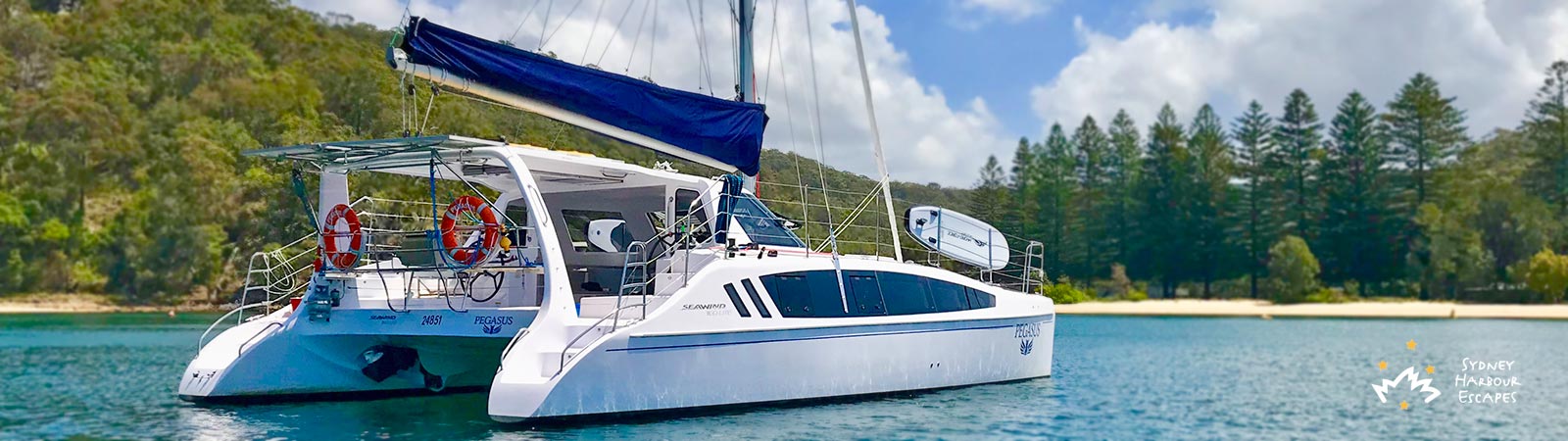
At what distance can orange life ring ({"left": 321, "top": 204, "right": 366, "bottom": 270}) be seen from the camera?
1401cm

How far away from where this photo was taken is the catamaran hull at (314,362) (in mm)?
13820

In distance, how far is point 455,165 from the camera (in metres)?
14.1

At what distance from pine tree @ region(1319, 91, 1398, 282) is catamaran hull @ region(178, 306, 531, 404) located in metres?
57.7

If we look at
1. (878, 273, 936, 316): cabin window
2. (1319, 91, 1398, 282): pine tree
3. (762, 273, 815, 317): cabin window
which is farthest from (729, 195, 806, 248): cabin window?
(1319, 91, 1398, 282): pine tree

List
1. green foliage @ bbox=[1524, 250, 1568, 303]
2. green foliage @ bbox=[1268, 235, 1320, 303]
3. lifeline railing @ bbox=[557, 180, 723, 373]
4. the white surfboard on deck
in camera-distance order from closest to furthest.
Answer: lifeline railing @ bbox=[557, 180, 723, 373]
the white surfboard on deck
green foliage @ bbox=[1524, 250, 1568, 303]
green foliage @ bbox=[1268, 235, 1320, 303]

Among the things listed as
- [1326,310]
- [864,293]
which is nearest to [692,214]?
[864,293]

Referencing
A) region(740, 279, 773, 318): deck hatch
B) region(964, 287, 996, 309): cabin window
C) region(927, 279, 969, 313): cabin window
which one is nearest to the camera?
region(740, 279, 773, 318): deck hatch

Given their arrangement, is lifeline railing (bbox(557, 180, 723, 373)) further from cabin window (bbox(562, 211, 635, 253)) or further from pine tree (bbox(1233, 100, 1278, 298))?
pine tree (bbox(1233, 100, 1278, 298))

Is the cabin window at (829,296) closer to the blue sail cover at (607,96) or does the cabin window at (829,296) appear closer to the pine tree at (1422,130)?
the blue sail cover at (607,96)

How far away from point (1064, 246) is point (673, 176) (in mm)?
13805

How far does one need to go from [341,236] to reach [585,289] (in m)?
2.49

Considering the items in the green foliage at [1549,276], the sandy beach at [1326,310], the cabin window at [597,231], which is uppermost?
the green foliage at [1549,276]

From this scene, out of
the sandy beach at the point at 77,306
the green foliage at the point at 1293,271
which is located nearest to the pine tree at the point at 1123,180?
the green foliage at the point at 1293,271

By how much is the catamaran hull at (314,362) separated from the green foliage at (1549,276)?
169 feet
